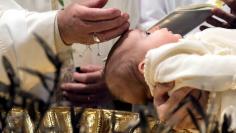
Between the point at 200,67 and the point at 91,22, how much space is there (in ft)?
0.98

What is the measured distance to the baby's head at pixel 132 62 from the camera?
3.00 ft

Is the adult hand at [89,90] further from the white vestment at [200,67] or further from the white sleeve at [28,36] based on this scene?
the white vestment at [200,67]

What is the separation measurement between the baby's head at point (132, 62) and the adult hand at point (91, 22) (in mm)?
37

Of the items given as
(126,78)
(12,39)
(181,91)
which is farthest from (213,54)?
(12,39)

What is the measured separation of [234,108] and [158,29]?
12.8 inches

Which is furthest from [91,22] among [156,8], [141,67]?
[156,8]

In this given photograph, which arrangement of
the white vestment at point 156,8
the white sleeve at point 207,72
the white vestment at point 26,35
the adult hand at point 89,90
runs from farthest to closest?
the white vestment at point 156,8 < the adult hand at point 89,90 < the white vestment at point 26,35 < the white sleeve at point 207,72

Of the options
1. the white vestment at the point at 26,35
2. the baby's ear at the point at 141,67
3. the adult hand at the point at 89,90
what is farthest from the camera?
the adult hand at the point at 89,90

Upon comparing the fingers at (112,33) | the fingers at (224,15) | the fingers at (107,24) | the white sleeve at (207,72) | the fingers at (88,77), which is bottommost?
the fingers at (88,77)

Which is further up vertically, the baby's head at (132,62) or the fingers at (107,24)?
the fingers at (107,24)

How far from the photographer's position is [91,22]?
36.3 inches

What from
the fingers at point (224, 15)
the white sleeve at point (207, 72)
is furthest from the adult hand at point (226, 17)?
the white sleeve at point (207, 72)

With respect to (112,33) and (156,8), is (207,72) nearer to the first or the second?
(112,33)

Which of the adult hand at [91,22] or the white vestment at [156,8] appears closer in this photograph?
the adult hand at [91,22]
